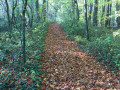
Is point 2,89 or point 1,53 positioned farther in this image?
point 1,53

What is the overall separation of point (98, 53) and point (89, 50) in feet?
2.85

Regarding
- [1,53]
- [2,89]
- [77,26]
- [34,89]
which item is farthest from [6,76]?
[77,26]

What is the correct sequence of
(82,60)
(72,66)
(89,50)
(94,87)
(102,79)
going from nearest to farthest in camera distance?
(94,87) < (102,79) < (72,66) < (82,60) < (89,50)

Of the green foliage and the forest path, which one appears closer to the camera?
the forest path

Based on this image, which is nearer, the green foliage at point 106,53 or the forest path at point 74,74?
the forest path at point 74,74

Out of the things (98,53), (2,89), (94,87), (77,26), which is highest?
(77,26)

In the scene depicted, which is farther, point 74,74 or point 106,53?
point 106,53

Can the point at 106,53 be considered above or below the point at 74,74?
above

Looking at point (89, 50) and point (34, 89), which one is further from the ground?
point (89, 50)

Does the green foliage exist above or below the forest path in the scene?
above

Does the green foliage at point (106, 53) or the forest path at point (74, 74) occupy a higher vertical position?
the green foliage at point (106, 53)

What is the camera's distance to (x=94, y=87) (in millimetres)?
4250

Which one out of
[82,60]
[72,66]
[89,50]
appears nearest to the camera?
[72,66]

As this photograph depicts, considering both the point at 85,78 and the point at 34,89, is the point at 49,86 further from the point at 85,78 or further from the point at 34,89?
the point at 85,78
